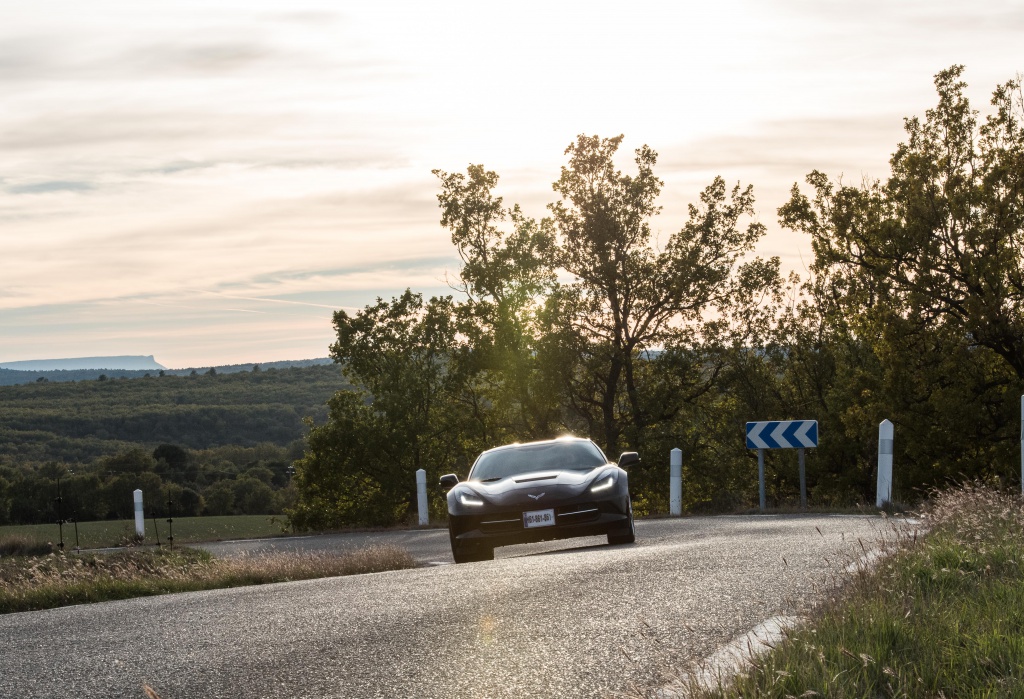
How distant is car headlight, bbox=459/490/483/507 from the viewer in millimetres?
12469

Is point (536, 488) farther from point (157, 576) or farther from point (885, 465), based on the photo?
point (885, 465)

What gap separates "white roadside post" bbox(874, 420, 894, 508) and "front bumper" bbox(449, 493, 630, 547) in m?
6.82

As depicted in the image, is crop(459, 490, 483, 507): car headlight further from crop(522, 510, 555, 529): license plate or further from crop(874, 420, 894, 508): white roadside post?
crop(874, 420, 894, 508): white roadside post

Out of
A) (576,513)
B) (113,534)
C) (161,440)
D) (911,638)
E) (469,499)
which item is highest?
(911,638)

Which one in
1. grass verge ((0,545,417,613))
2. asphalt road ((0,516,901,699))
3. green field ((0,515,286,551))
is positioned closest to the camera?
asphalt road ((0,516,901,699))

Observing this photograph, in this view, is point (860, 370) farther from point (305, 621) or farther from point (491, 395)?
point (305, 621)

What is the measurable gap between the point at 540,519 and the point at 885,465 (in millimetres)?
8115

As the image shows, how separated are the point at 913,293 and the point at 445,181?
2045 centimetres

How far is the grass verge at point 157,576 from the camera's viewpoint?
11.2 m

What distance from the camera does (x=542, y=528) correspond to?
40.0 ft

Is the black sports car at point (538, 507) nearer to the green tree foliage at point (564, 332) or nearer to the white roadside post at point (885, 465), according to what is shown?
the white roadside post at point (885, 465)

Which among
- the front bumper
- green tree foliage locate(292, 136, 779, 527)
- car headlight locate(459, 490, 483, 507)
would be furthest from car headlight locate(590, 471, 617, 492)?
green tree foliage locate(292, 136, 779, 527)

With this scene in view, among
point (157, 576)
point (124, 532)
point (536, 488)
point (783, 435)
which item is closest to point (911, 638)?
point (536, 488)

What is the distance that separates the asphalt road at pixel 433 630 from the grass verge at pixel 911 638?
523 mm
